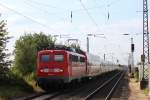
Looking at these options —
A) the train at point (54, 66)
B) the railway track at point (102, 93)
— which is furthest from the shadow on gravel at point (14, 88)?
the railway track at point (102, 93)

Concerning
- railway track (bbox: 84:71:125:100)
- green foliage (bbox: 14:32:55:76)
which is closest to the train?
railway track (bbox: 84:71:125:100)

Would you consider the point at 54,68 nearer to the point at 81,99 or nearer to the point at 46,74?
the point at 46,74

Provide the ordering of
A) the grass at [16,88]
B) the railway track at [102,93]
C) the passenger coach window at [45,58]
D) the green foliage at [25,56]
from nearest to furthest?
the grass at [16,88] → the railway track at [102,93] → the passenger coach window at [45,58] → the green foliage at [25,56]

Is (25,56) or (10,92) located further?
(25,56)

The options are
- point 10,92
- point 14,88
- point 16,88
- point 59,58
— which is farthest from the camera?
point 59,58

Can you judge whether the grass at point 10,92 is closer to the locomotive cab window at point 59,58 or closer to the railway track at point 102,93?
the locomotive cab window at point 59,58

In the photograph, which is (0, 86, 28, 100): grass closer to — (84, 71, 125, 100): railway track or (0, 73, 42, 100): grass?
(0, 73, 42, 100): grass

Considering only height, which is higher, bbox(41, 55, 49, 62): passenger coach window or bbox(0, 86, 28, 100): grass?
bbox(41, 55, 49, 62): passenger coach window

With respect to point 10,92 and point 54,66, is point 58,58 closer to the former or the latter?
point 54,66

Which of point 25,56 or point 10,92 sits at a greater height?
point 25,56

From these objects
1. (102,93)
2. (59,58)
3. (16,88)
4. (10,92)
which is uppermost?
(59,58)

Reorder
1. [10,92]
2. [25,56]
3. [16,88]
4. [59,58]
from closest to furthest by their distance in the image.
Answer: [10,92]
[16,88]
[59,58]
[25,56]

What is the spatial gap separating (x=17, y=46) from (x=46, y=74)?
23595 mm

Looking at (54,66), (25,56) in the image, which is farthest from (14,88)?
(25,56)
